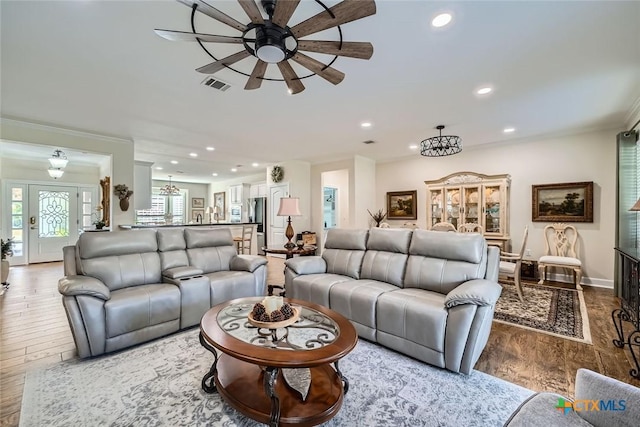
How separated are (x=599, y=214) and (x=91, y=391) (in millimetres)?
7005

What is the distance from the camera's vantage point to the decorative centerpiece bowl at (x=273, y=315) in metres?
1.74

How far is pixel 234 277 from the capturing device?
3.32m

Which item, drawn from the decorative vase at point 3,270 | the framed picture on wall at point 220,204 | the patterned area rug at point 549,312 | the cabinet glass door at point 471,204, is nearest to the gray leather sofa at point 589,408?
the patterned area rug at point 549,312

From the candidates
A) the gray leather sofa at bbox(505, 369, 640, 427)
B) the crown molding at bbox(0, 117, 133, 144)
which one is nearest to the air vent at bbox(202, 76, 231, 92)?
the crown molding at bbox(0, 117, 133, 144)

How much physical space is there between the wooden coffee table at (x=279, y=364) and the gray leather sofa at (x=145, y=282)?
984mm

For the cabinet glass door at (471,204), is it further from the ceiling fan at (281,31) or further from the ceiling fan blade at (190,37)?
the ceiling fan blade at (190,37)

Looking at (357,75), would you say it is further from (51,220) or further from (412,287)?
(51,220)

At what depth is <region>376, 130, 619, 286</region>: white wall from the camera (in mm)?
4570

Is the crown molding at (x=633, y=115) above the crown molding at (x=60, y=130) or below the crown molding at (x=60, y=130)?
above

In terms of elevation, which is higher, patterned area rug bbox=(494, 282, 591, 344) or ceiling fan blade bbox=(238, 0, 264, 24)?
ceiling fan blade bbox=(238, 0, 264, 24)

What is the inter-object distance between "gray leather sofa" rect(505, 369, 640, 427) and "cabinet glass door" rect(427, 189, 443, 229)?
527 centimetres

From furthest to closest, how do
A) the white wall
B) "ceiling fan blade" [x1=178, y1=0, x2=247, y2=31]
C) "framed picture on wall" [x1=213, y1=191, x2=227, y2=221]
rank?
1. "framed picture on wall" [x1=213, y1=191, x2=227, y2=221]
2. the white wall
3. "ceiling fan blade" [x1=178, y1=0, x2=247, y2=31]

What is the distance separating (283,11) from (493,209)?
5.46 meters

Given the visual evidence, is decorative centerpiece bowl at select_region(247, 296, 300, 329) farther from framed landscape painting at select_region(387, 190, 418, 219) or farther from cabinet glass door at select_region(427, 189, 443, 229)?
framed landscape painting at select_region(387, 190, 418, 219)
